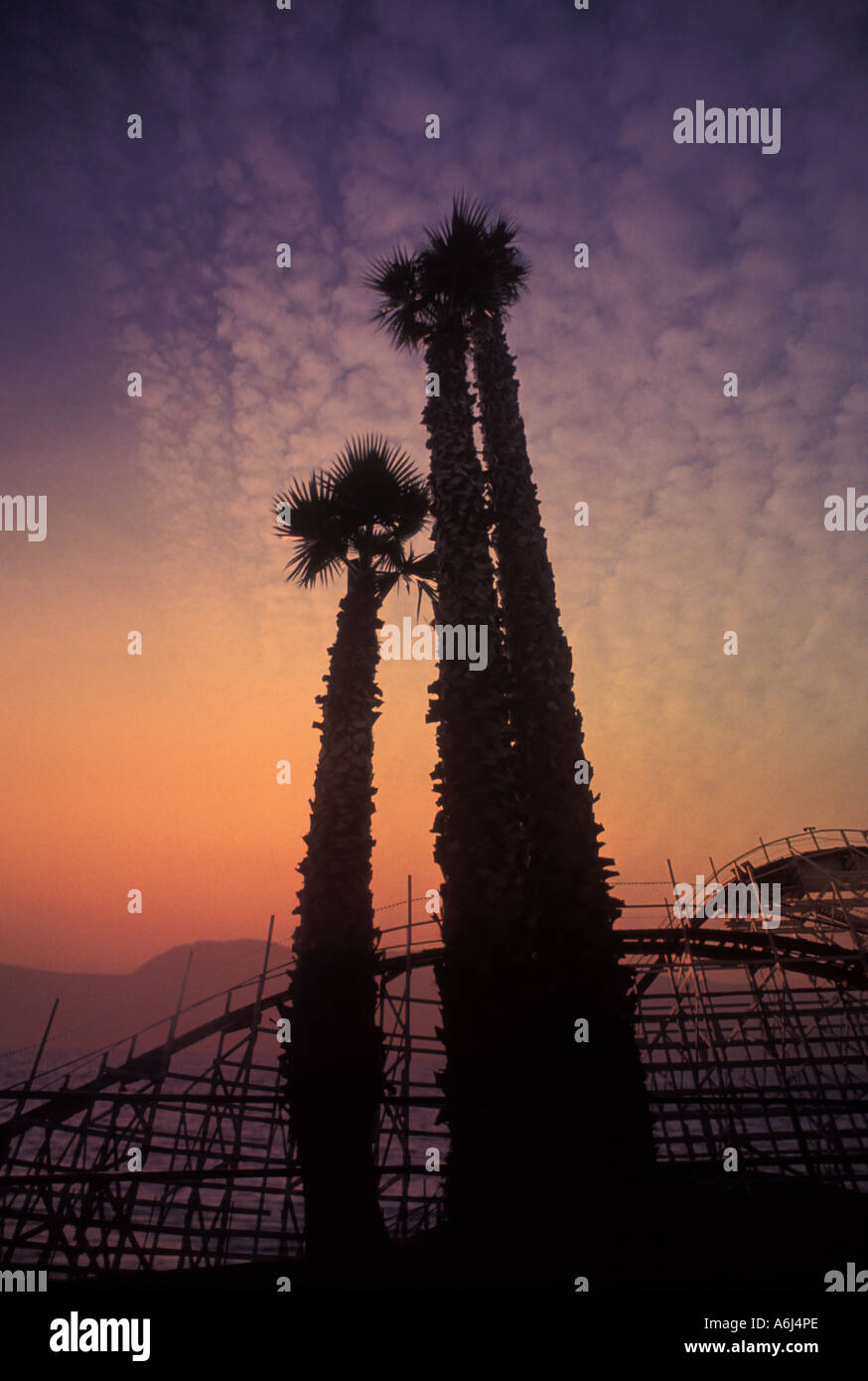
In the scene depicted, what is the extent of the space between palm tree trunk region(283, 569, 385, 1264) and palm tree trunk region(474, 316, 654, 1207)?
6.63 ft

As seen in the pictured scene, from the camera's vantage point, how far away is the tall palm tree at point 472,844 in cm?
518

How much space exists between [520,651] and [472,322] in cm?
664

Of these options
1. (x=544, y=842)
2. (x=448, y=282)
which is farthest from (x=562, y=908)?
(x=448, y=282)

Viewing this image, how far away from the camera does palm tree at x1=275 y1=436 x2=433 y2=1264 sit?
608cm

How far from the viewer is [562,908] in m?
7.18

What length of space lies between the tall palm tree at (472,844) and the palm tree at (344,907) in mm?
947

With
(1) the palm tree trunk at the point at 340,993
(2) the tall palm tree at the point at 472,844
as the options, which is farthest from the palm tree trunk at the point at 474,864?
(1) the palm tree trunk at the point at 340,993

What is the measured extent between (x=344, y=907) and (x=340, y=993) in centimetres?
95

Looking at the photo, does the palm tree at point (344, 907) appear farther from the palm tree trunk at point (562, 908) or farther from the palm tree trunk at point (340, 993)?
the palm tree trunk at point (562, 908)

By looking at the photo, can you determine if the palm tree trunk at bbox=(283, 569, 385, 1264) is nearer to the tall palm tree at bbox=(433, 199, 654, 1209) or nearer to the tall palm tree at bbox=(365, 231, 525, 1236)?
the tall palm tree at bbox=(365, 231, 525, 1236)

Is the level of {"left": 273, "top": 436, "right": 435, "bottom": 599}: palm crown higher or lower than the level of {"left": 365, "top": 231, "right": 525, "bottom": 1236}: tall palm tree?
higher

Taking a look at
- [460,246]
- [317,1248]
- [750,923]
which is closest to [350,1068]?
[317,1248]

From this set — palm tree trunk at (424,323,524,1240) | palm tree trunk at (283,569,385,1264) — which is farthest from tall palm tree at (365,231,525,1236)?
palm tree trunk at (283,569,385,1264)

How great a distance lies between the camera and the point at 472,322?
11.1 meters
